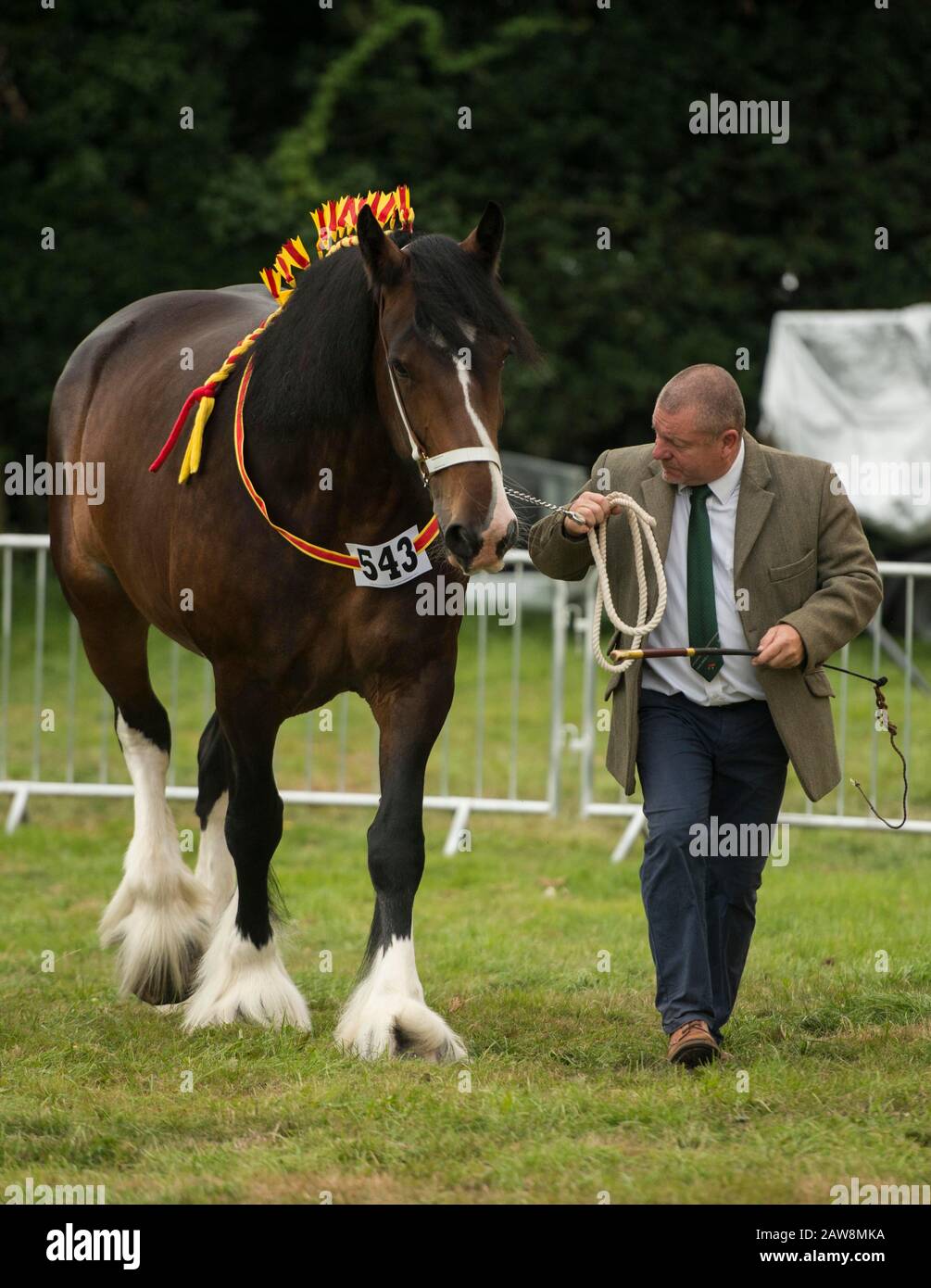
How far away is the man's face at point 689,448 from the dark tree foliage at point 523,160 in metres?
12.1

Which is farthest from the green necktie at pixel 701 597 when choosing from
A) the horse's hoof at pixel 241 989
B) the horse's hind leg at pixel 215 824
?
the horse's hind leg at pixel 215 824

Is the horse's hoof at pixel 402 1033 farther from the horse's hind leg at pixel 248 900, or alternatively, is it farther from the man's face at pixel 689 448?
the man's face at pixel 689 448

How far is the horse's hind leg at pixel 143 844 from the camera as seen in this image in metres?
5.49

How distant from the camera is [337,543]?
4707 mm

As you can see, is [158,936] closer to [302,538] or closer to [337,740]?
[302,538]

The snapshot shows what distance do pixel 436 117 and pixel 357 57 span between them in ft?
3.17

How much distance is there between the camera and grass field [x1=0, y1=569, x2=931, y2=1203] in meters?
3.61

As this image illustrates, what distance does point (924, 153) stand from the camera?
1748cm

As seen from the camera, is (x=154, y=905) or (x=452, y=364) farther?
(x=154, y=905)

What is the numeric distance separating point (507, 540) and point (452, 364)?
19.3 inches

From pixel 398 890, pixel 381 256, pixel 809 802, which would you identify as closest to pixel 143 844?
pixel 398 890

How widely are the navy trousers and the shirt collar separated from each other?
570 mm
